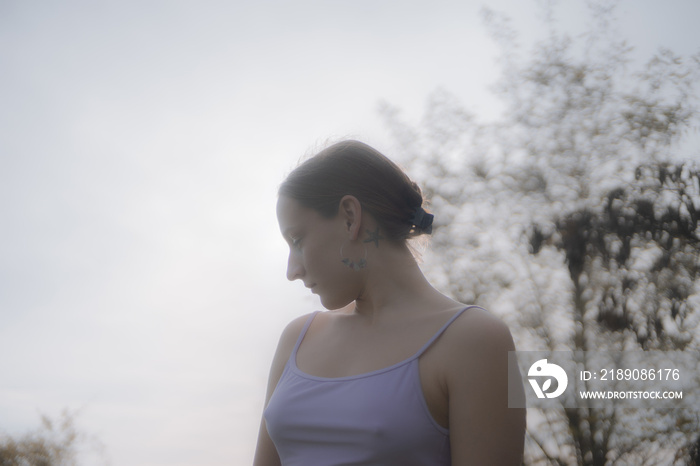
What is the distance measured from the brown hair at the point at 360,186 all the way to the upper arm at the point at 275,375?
1.17ft

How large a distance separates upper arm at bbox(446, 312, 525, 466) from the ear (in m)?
0.39

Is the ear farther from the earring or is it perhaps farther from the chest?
the chest

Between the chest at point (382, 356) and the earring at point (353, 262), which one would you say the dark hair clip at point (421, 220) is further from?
the chest at point (382, 356)

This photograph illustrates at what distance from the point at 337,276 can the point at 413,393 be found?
1.20ft

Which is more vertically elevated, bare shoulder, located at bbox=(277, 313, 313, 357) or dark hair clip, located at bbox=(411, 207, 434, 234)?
dark hair clip, located at bbox=(411, 207, 434, 234)

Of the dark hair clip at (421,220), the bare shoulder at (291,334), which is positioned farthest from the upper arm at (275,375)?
the dark hair clip at (421,220)

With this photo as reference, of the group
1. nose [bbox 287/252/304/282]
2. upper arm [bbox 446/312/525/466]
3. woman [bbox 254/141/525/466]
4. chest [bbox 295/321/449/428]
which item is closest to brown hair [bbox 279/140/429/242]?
woman [bbox 254/141/525/466]

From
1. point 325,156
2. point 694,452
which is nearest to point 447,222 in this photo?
point 694,452

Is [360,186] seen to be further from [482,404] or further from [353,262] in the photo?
[482,404]

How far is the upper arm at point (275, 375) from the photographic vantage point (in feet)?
5.04

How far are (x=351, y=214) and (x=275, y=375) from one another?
477 mm

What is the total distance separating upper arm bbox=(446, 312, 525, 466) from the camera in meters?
1.16

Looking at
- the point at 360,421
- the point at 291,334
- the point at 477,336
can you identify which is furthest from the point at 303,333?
the point at 477,336

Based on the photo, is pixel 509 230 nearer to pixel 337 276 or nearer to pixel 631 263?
pixel 631 263
